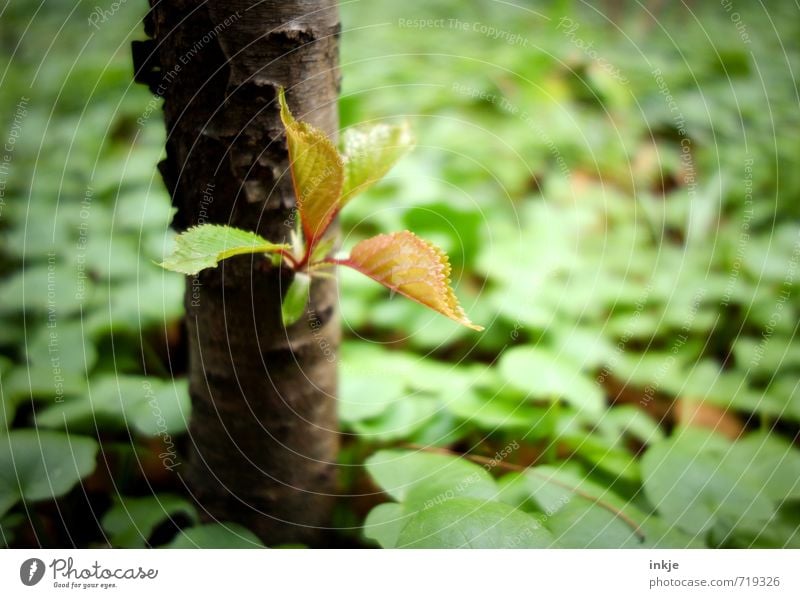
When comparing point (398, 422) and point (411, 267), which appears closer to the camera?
point (411, 267)

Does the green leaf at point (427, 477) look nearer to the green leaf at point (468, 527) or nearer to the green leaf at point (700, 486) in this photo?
the green leaf at point (468, 527)

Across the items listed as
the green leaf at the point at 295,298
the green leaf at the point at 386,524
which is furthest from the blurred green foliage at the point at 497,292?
the green leaf at the point at 295,298

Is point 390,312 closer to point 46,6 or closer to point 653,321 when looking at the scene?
point 653,321

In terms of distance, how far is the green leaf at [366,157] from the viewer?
404 millimetres

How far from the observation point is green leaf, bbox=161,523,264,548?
476 millimetres

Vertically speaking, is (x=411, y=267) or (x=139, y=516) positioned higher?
(x=411, y=267)

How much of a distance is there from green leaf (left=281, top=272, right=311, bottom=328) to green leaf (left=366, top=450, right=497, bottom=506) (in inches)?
7.2

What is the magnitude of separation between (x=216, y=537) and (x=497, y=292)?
454mm

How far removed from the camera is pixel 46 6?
34.1 inches

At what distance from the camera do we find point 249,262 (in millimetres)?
404

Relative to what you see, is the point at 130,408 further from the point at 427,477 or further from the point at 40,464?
the point at 427,477

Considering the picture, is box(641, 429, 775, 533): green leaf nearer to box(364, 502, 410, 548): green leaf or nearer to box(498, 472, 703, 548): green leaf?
box(498, 472, 703, 548): green leaf

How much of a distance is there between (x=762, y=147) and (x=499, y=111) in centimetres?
49

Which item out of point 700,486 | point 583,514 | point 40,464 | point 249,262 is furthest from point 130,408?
point 700,486
